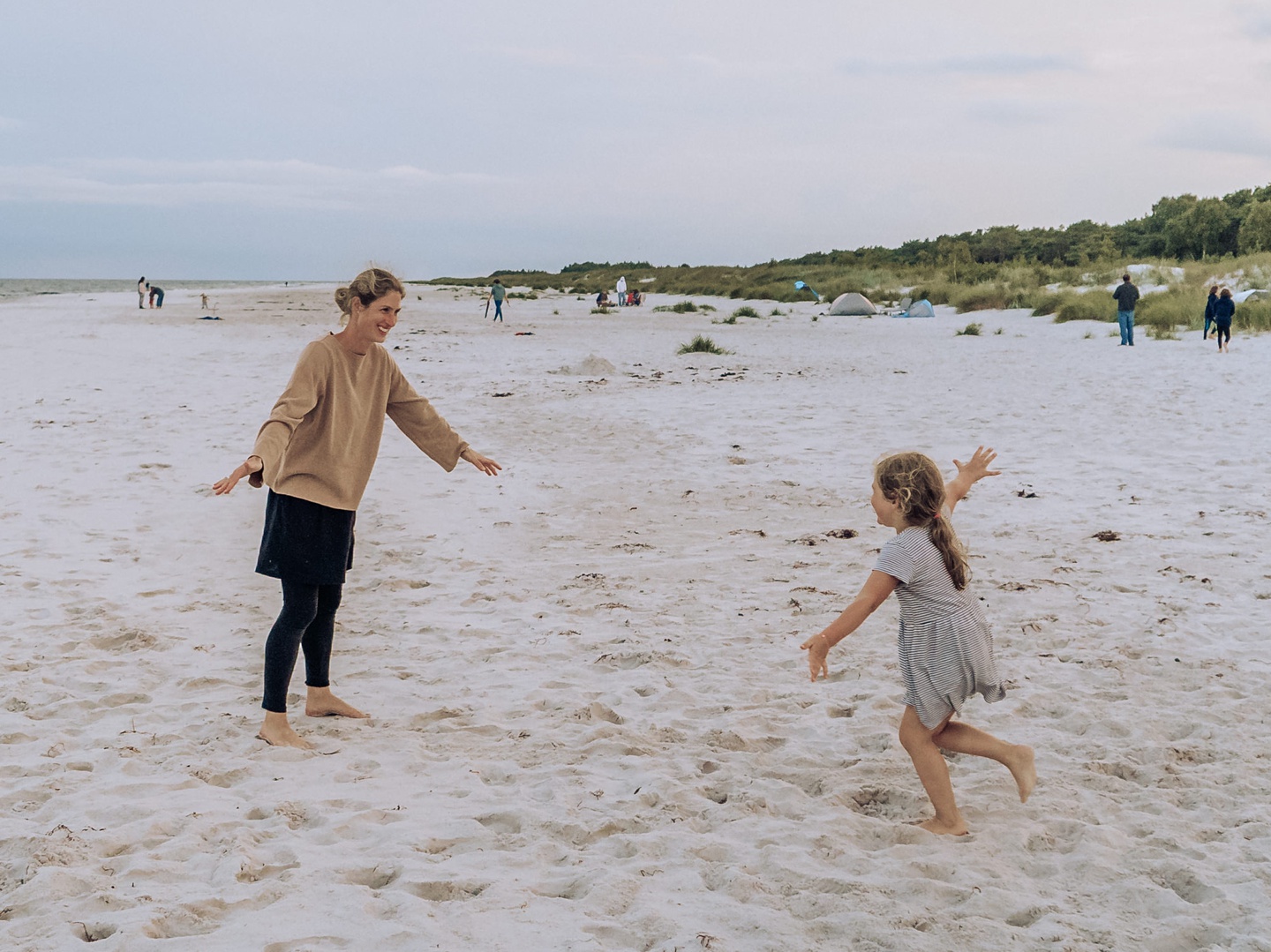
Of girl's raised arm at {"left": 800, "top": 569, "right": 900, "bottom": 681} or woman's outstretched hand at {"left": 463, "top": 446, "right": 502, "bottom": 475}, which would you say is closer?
girl's raised arm at {"left": 800, "top": 569, "right": 900, "bottom": 681}

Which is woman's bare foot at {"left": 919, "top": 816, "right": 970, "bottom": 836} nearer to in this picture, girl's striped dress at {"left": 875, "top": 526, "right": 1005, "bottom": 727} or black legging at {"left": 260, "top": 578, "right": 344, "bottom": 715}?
girl's striped dress at {"left": 875, "top": 526, "right": 1005, "bottom": 727}

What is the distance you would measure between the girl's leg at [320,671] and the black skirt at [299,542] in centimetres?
38

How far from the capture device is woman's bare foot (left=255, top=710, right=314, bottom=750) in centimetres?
425

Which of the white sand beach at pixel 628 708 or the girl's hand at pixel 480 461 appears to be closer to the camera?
the white sand beach at pixel 628 708

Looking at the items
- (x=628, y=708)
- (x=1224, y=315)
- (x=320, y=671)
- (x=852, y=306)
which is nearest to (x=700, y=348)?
(x=1224, y=315)

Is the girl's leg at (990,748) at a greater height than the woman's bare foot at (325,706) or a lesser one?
greater

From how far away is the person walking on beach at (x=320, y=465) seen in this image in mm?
4105

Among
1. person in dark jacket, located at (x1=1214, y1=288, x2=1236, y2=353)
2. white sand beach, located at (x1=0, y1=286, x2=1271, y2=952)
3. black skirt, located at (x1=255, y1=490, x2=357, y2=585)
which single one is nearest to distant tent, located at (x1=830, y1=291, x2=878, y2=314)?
person in dark jacket, located at (x1=1214, y1=288, x2=1236, y2=353)

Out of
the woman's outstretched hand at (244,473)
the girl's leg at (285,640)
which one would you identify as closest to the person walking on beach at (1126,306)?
the girl's leg at (285,640)

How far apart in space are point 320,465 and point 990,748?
8.69 feet

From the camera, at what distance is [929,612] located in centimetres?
343

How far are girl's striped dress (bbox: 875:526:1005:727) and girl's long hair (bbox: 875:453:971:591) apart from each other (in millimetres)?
28

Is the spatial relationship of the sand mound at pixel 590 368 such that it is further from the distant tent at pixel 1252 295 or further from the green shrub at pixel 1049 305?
the green shrub at pixel 1049 305

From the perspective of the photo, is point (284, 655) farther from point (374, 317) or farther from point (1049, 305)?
point (1049, 305)
